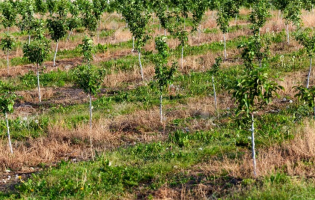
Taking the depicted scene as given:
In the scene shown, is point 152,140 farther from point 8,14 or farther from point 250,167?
point 8,14

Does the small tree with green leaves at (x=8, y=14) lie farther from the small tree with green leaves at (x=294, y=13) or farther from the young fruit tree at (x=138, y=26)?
the small tree with green leaves at (x=294, y=13)

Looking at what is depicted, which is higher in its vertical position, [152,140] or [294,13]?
[294,13]

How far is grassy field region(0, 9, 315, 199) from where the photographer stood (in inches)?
324

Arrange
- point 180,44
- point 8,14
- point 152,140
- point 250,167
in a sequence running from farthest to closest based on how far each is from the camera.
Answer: point 8,14
point 180,44
point 152,140
point 250,167

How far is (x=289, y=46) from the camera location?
21141mm

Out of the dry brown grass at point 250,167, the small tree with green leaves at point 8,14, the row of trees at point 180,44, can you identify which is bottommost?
the dry brown grass at point 250,167

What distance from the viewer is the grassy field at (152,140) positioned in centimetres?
824

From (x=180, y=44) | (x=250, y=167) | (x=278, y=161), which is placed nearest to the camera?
(x=250, y=167)

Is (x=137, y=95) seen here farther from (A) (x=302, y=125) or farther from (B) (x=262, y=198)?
(B) (x=262, y=198)

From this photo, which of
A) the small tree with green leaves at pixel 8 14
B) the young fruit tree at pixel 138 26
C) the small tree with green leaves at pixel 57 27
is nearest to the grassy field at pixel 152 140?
the young fruit tree at pixel 138 26

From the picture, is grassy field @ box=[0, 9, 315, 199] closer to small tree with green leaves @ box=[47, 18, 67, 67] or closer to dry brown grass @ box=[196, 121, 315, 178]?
dry brown grass @ box=[196, 121, 315, 178]

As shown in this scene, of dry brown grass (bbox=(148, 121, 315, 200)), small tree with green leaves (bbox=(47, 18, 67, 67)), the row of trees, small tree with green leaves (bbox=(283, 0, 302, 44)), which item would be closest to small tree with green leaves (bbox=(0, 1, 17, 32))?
the row of trees

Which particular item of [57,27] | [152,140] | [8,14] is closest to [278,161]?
[152,140]

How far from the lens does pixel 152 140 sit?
37.2 feet
